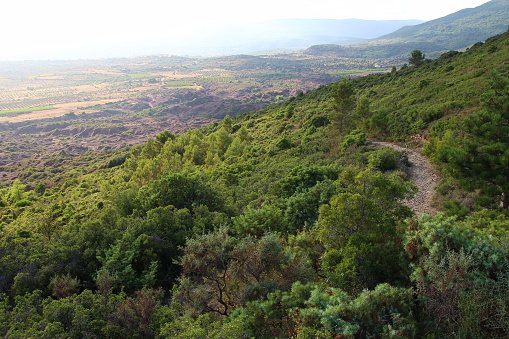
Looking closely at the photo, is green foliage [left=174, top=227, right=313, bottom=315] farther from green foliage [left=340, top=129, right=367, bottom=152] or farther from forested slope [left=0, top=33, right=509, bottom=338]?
green foliage [left=340, top=129, right=367, bottom=152]

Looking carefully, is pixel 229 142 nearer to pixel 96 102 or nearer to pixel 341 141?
pixel 341 141

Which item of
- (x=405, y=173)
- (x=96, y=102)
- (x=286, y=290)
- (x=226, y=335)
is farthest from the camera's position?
(x=96, y=102)

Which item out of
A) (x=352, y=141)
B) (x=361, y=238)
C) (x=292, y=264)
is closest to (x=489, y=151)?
(x=361, y=238)

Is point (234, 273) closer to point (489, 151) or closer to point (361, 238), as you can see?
point (361, 238)

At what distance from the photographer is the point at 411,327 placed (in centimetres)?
441

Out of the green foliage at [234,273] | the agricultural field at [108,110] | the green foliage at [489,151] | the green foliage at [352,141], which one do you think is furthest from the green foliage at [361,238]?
the agricultural field at [108,110]

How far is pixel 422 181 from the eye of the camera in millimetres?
15289

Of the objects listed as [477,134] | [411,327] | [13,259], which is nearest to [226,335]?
[411,327]

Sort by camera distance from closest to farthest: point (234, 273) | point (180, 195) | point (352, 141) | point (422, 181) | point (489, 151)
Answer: point (234, 273) → point (489, 151) → point (180, 195) → point (422, 181) → point (352, 141)

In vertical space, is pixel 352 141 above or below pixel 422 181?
above

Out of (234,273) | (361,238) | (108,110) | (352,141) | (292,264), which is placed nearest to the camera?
(361,238)

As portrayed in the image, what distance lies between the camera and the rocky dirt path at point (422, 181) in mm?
12609

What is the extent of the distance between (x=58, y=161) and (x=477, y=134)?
7233 cm

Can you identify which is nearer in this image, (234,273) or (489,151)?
(234,273)
